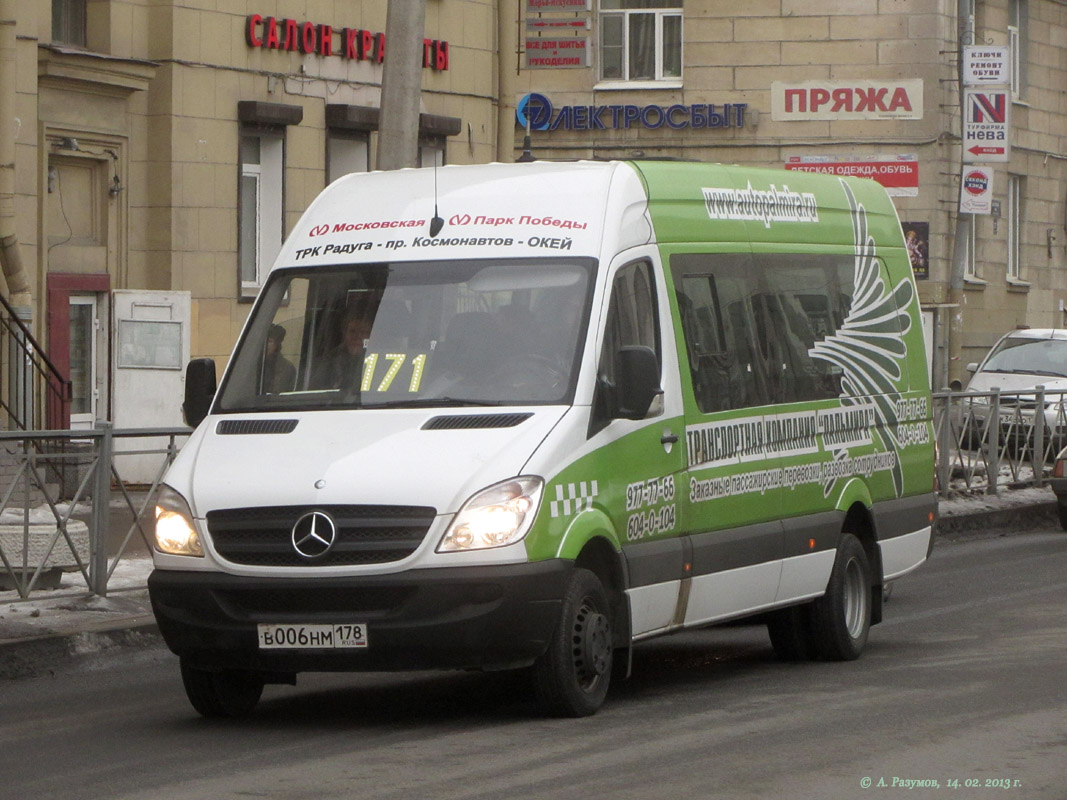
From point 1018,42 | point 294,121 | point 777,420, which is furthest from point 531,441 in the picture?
point 1018,42

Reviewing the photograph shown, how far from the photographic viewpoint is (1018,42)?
36844 millimetres

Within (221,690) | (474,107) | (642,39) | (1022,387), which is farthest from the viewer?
(642,39)

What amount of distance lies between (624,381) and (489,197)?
1.27m

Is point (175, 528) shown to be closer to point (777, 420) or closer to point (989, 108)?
point (777, 420)

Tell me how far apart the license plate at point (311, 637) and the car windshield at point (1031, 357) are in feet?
65.6

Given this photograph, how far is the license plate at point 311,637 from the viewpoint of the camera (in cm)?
815

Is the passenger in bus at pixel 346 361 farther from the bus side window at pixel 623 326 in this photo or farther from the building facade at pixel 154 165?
the building facade at pixel 154 165

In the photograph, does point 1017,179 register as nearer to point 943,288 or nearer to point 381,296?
point 943,288

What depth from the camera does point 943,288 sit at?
33750 mm

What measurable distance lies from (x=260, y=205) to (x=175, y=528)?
45.4ft

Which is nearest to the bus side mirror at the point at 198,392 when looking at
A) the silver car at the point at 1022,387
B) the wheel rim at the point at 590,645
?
the wheel rim at the point at 590,645

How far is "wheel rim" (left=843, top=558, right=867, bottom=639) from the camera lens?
10758 mm

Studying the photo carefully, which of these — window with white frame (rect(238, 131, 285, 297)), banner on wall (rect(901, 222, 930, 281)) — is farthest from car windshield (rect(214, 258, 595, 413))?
banner on wall (rect(901, 222, 930, 281))

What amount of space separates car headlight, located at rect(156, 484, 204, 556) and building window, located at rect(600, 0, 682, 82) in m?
26.6
